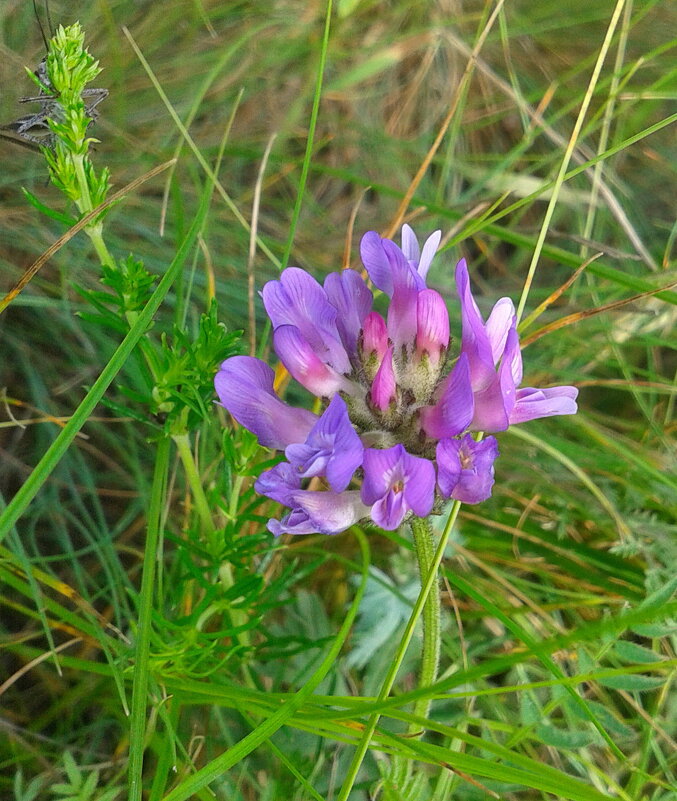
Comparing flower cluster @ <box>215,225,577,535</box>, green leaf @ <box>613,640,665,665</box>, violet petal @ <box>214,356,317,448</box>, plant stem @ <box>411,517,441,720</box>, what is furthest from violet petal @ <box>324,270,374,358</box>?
green leaf @ <box>613,640,665,665</box>

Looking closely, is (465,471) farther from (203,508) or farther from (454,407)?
(203,508)

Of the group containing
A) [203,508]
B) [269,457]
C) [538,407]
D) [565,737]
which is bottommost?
[565,737]

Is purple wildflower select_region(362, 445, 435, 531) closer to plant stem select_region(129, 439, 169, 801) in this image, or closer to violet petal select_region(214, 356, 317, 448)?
violet petal select_region(214, 356, 317, 448)

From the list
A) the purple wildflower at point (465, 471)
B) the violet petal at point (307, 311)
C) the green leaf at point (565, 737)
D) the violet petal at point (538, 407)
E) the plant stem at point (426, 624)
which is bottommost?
the green leaf at point (565, 737)

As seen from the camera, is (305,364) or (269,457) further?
(269,457)

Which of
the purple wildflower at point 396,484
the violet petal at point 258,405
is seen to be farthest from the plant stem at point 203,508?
the purple wildflower at point 396,484

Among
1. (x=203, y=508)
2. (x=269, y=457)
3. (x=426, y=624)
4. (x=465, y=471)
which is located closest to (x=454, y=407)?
(x=465, y=471)

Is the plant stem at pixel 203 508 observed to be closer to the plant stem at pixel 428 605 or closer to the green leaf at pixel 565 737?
the plant stem at pixel 428 605
